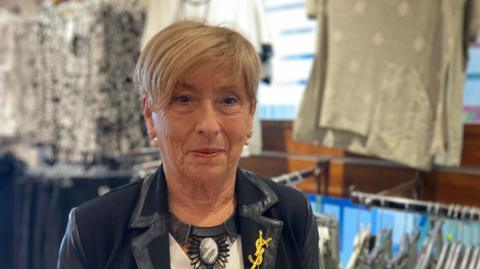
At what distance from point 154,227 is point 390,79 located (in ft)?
3.11

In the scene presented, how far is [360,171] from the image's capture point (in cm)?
170

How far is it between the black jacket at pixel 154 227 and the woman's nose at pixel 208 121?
Answer: 0.16m

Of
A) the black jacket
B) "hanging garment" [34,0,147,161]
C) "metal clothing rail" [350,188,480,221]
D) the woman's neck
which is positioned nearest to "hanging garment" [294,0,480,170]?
"metal clothing rail" [350,188,480,221]

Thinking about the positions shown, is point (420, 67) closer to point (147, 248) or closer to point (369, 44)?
point (369, 44)

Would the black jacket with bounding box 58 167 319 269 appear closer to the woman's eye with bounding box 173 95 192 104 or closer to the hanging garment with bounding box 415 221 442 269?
the woman's eye with bounding box 173 95 192 104

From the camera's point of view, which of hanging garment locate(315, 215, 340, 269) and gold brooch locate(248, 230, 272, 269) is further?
hanging garment locate(315, 215, 340, 269)

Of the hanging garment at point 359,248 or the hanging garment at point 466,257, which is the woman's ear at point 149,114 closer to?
the hanging garment at point 359,248

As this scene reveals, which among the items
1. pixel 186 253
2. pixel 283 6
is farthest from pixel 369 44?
pixel 186 253

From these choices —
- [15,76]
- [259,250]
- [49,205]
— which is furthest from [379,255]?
[15,76]

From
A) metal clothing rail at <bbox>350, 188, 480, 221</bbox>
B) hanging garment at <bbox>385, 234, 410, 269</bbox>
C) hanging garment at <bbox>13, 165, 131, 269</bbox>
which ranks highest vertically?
metal clothing rail at <bbox>350, 188, 480, 221</bbox>

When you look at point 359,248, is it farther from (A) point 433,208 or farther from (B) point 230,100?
(B) point 230,100

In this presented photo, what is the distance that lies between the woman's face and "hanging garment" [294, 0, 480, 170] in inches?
31.7

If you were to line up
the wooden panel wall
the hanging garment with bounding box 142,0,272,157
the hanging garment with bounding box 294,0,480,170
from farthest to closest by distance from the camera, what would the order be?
the hanging garment with bounding box 142,0,272,157 < the wooden panel wall < the hanging garment with bounding box 294,0,480,170

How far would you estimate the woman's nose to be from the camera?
67cm
